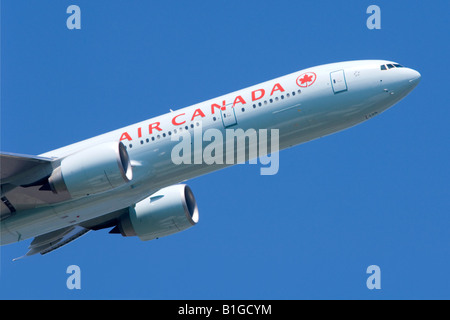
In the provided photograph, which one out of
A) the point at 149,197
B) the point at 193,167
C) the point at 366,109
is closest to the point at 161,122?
the point at 193,167

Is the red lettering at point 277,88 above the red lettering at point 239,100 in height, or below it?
above

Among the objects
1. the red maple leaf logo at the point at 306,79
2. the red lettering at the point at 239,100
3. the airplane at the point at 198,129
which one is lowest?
the airplane at the point at 198,129

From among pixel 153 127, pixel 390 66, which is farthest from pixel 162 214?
pixel 390 66

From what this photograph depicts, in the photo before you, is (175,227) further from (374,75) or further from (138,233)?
(374,75)

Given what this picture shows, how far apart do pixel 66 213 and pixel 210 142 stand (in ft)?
23.3

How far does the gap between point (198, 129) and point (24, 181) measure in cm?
790

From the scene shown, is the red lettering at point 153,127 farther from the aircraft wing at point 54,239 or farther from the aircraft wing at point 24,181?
the aircraft wing at point 54,239

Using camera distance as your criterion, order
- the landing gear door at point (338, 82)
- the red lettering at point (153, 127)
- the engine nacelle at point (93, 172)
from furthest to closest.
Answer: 1. the red lettering at point (153, 127)
2. the landing gear door at point (338, 82)
3. the engine nacelle at point (93, 172)

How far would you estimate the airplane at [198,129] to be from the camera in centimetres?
4266

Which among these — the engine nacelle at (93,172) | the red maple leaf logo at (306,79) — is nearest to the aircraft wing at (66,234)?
the engine nacelle at (93,172)

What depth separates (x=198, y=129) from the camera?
4312cm

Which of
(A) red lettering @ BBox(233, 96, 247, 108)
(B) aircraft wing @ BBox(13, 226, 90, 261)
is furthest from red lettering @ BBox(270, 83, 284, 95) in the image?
(B) aircraft wing @ BBox(13, 226, 90, 261)

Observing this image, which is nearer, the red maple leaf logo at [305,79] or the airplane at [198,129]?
the airplane at [198,129]

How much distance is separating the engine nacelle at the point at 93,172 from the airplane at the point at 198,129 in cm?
6
